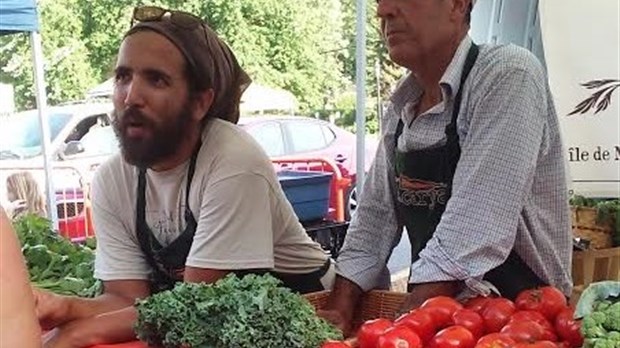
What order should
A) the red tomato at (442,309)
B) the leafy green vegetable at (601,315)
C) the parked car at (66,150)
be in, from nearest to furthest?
the leafy green vegetable at (601,315) → the red tomato at (442,309) → the parked car at (66,150)

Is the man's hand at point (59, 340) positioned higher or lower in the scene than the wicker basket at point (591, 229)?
higher

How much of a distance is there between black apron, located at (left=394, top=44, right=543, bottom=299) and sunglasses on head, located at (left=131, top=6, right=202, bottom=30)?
0.67m

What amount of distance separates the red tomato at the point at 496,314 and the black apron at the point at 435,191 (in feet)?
1.03

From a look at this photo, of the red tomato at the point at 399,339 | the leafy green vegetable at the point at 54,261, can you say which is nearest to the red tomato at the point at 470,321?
the red tomato at the point at 399,339

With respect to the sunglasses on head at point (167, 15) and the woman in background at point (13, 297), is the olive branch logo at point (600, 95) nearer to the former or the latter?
the sunglasses on head at point (167, 15)

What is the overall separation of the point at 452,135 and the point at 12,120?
870 centimetres

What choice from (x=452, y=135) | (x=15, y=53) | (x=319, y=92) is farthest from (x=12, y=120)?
(x=452, y=135)

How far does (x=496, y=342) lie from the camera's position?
5.05ft

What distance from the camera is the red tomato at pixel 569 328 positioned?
164 cm

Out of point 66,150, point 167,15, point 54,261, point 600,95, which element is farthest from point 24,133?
point 167,15

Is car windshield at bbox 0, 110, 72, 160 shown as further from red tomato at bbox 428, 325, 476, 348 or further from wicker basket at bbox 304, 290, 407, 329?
red tomato at bbox 428, 325, 476, 348

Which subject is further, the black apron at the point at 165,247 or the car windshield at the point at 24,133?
the car windshield at the point at 24,133

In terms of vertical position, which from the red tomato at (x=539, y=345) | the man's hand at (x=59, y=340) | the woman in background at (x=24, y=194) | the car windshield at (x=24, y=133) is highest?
the red tomato at (x=539, y=345)

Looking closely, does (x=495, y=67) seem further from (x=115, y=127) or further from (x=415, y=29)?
(x=115, y=127)
